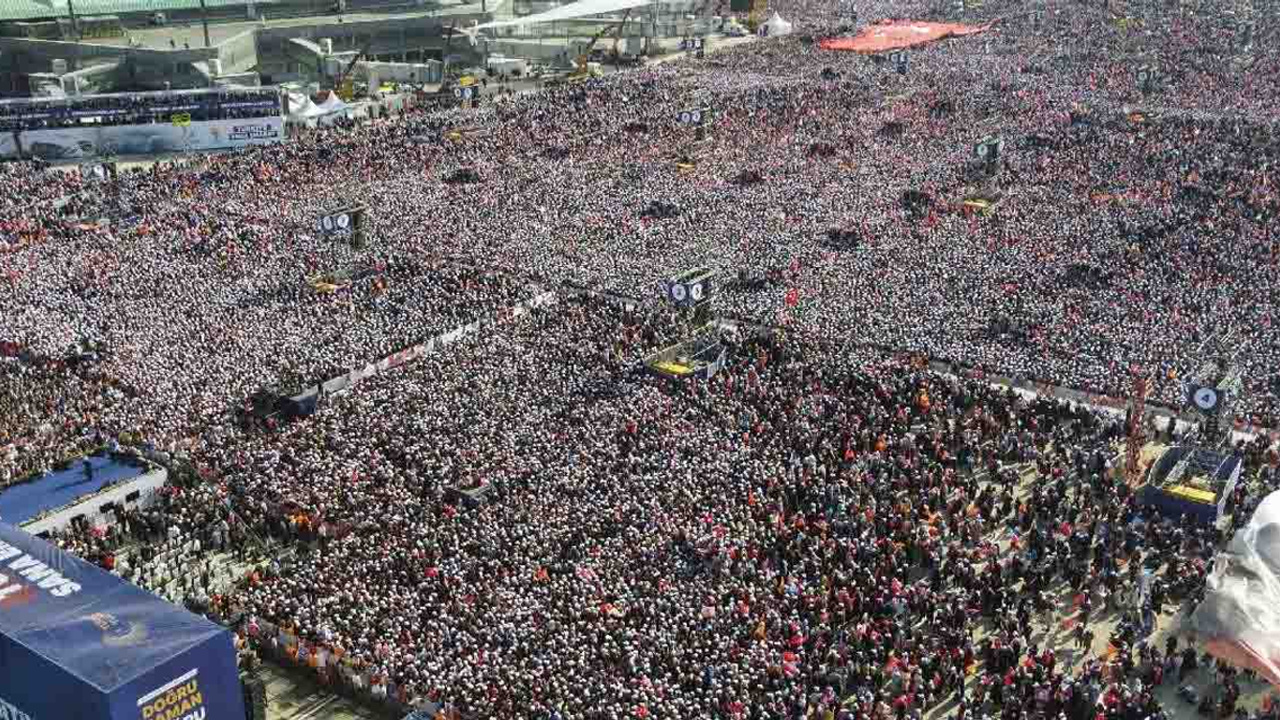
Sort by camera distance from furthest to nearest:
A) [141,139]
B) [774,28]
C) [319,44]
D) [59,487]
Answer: [774,28]
[319,44]
[141,139]
[59,487]

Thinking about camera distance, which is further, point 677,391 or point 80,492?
point 677,391

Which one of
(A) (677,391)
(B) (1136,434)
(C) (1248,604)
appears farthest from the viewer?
(A) (677,391)

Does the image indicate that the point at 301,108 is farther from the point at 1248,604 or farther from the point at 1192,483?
the point at 1248,604

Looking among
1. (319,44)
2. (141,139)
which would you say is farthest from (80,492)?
(319,44)

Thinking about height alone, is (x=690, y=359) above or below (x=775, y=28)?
below

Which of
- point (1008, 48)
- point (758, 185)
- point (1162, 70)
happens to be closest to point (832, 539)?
point (758, 185)

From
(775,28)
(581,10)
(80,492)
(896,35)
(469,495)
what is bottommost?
(80,492)

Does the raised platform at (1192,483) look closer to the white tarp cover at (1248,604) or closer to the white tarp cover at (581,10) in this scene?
the white tarp cover at (1248,604)
